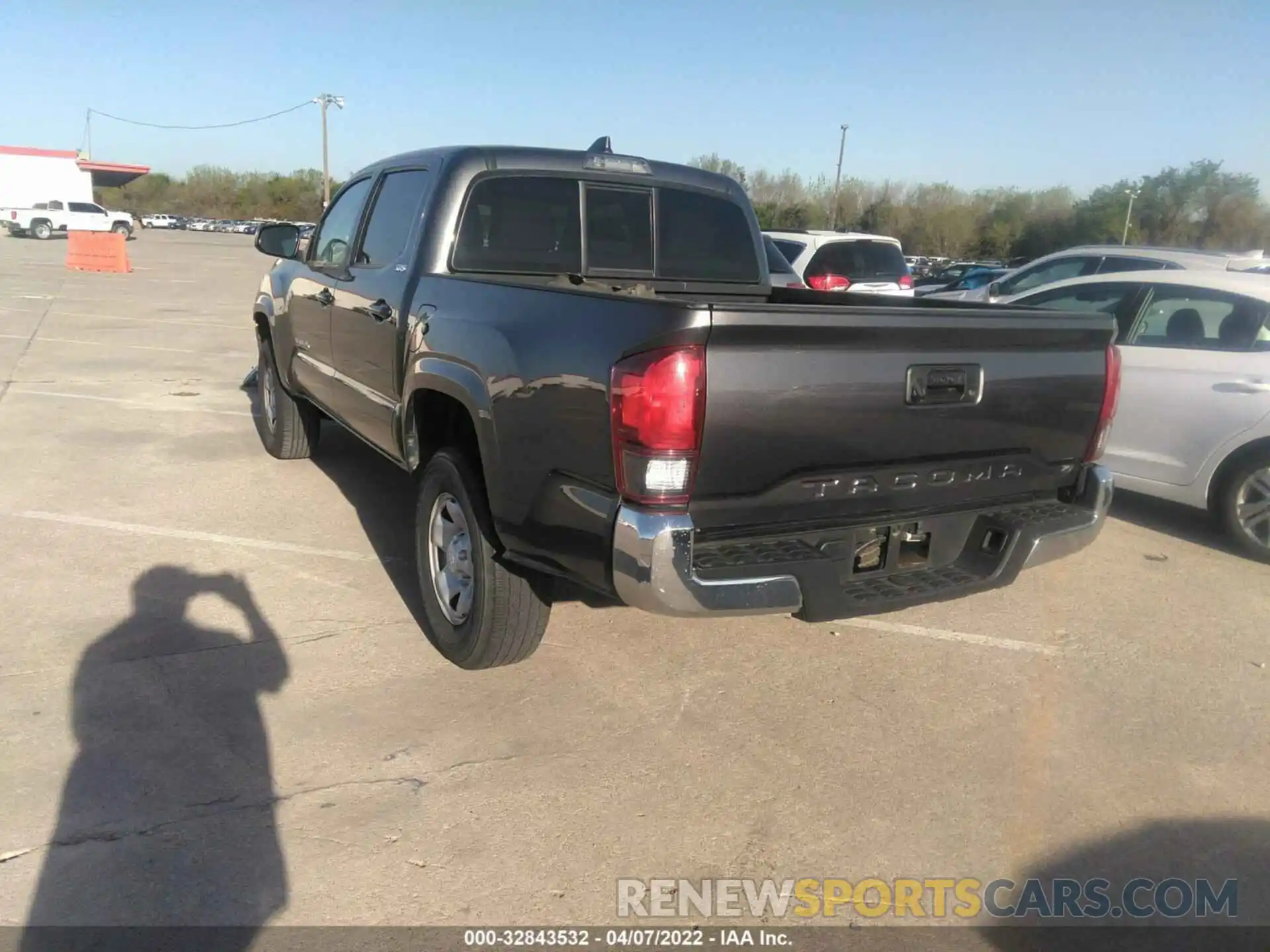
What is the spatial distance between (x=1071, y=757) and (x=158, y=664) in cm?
349

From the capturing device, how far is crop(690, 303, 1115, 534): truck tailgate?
9.51 feet

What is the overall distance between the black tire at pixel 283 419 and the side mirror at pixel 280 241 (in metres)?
0.92

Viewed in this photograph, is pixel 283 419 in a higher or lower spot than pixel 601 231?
lower

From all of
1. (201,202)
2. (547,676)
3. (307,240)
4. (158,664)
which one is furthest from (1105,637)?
(201,202)

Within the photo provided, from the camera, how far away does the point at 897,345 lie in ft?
10.3

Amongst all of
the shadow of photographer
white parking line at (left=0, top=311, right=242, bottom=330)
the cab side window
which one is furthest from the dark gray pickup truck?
white parking line at (left=0, top=311, right=242, bottom=330)

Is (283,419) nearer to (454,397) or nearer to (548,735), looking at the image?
(454,397)

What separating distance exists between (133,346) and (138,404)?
4.46 meters

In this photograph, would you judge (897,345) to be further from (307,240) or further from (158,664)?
(307,240)

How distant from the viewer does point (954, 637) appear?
4.54 m

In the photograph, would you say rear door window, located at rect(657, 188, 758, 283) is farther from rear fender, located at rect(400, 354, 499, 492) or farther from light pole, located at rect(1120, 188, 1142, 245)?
light pole, located at rect(1120, 188, 1142, 245)

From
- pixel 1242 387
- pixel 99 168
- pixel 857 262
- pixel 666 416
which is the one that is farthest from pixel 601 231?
pixel 99 168

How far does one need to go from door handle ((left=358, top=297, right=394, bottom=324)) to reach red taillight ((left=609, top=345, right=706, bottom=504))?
1918 mm

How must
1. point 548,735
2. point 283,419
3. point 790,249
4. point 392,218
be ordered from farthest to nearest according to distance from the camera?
point 790,249, point 283,419, point 392,218, point 548,735
